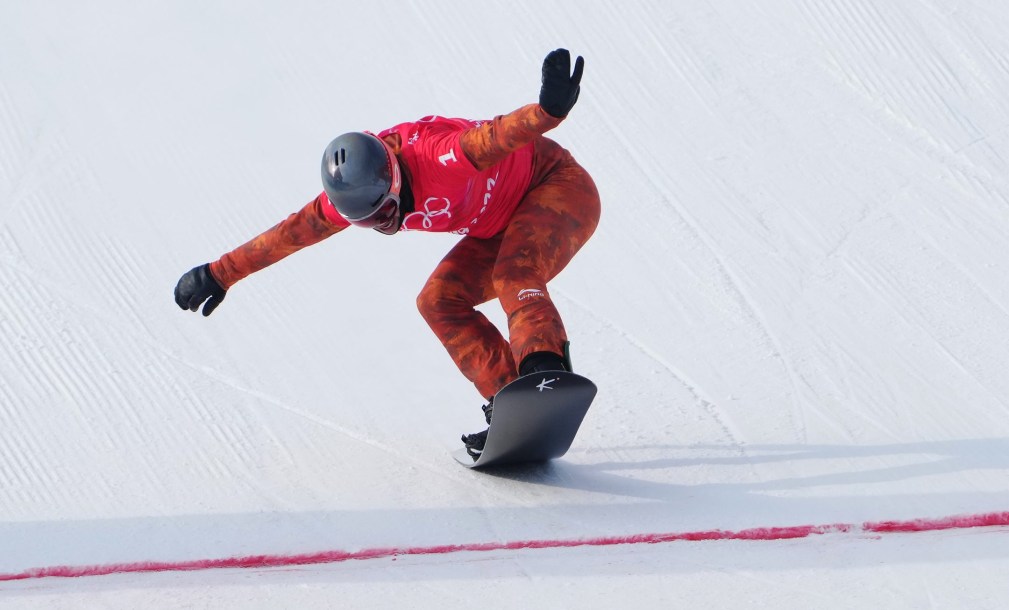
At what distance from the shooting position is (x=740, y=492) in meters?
4.30

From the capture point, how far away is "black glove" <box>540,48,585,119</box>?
3629 mm

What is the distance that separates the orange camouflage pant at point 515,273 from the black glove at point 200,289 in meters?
0.77

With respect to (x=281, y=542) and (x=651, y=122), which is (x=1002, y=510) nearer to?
(x=281, y=542)

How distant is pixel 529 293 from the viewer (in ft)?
13.3

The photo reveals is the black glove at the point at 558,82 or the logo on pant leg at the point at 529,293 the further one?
the logo on pant leg at the point at 529,293

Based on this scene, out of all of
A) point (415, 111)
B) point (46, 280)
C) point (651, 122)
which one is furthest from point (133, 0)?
point (651, 122)

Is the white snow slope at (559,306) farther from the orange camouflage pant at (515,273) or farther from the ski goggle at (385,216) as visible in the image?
the ski goggle at (385,216)

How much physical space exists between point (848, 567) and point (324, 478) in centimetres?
197

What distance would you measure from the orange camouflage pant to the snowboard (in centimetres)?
13

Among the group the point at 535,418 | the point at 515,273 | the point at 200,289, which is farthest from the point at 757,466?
the point at 200,289

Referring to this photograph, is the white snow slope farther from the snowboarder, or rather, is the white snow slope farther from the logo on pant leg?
the logo on pant leg

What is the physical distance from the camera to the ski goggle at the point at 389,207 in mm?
3978

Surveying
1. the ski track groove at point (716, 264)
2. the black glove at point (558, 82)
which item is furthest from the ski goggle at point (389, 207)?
the ski track groove at point (716, 264)

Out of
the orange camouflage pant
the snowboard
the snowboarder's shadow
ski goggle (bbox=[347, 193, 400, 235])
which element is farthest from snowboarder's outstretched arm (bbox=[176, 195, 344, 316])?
the snowboarder's shadow
